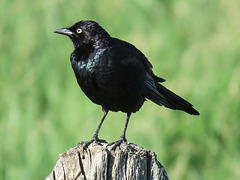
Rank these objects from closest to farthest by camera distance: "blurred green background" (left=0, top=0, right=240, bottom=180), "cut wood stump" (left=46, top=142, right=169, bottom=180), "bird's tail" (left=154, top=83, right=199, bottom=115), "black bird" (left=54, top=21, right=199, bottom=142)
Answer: "cut wood stump" (left=46, top=142, right=169, bottom=180)
"black bird" (left=54, top=21, right=199, bottom=142)
"bird's tail" (left=154, top=83, right=199, bottom=115)
"blurred green background" (left=0, top=0, right=240, bottom=180)

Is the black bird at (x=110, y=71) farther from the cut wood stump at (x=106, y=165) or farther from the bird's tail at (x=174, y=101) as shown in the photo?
the cut wood stump at (x=106, y=165)

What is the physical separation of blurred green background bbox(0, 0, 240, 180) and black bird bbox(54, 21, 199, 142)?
1.32m

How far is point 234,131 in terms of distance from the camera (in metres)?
7.00

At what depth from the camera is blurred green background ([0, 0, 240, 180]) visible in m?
6.48

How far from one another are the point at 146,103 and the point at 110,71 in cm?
206

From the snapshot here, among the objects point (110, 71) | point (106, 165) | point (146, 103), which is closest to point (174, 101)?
point (110, 71)

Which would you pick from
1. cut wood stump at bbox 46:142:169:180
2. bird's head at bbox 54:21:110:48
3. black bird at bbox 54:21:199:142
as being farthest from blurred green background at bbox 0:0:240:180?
cut wood stump at bbox 46:142:169:180

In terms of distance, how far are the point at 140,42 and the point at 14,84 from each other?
1.55 metres

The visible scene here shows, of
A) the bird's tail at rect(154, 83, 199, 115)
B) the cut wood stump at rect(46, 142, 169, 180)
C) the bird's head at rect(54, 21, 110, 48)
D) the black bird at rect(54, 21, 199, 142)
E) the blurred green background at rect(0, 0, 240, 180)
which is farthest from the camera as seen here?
the blurred green background at rect(0, 0, 240, 180)

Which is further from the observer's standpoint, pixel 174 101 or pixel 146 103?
pixel 146 103

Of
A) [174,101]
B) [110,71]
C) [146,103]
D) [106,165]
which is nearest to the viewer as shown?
[106,165]

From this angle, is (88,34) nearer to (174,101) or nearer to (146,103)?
(174,101)

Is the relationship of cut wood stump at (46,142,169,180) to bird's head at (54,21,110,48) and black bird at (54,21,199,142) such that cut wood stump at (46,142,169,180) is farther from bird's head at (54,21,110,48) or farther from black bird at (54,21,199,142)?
bird's head at (54,21,110,48)

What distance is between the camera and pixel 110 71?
4.76 metres
